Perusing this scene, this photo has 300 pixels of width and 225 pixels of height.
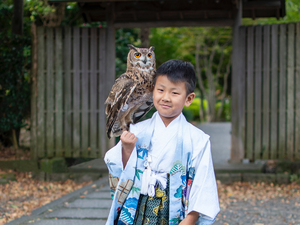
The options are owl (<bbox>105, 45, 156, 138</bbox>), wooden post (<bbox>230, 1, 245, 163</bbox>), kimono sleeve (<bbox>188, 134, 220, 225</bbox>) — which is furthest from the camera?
wooden post (<bbox>230, 1, 245, 163</bbox>)

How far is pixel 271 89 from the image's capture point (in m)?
5.97

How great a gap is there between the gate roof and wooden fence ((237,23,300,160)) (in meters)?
0.65

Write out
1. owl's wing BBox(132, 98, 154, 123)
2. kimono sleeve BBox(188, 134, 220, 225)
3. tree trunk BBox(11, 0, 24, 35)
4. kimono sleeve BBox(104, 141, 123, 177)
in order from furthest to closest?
tree trunk BBox(11, 0, 24, 35) < owl's wing BBox(132, 98, 154, 123) < kimono sleeve BBox(104, 141, 123, 177) < kimono sleeve BBox(188, 134, 220, 225)

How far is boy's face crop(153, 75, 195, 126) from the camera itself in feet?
5.90

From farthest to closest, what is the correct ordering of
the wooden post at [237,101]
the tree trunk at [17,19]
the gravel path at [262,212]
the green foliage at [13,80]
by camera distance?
the tree trunk at [17,19], the green foliage at [13,80], the wooden post at [237,101], the gravel path at [262,212]

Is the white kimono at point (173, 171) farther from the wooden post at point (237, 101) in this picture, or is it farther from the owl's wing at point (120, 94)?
the wooden post at point (237, 101)

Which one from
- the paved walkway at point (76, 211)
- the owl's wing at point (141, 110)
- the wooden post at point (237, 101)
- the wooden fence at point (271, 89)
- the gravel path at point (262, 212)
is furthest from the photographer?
the wooden post at point (237, 101)

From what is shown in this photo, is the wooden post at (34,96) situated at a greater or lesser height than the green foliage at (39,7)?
lesser

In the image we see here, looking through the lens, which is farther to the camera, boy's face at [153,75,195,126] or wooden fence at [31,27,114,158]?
wooden fence at [31,27,114,158]

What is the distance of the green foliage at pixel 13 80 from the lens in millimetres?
6262

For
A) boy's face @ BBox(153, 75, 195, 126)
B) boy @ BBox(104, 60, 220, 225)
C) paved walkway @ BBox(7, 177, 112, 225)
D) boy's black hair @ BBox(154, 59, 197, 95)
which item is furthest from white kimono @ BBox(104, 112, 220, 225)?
paved walkway @ BBox(7, 177, 112, 225)

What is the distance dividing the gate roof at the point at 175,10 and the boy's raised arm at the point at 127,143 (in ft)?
15.9

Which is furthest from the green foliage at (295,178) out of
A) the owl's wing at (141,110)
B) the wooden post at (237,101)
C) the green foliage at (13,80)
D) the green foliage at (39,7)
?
the green foliage at (39,7)

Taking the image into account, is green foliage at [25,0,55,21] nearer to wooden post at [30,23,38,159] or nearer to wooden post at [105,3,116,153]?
wooden post at [30,23,38,159]
